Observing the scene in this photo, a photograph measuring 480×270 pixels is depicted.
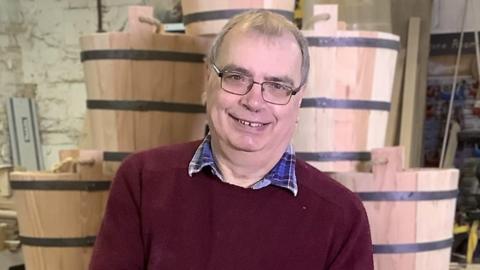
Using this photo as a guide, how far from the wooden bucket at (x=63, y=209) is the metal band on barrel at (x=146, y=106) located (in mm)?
153

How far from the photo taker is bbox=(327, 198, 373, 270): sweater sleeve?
4.11 feet

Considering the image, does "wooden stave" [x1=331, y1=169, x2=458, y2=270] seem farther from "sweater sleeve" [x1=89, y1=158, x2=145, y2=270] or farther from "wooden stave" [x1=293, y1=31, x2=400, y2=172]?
"sweater sleeve" [x1=89, y1=158, x2=145, y2=270]

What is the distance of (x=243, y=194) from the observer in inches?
48.6

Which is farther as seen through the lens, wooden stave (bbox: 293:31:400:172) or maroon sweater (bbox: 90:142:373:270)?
wooden stave (bbox: 293:31:400:172)

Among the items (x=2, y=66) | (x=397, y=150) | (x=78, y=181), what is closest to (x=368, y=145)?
(x=397, y=150)

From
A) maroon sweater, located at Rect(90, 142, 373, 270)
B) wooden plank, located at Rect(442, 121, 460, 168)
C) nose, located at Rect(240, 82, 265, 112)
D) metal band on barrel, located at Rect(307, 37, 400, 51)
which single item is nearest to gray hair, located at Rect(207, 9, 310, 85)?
nose, located at Rect(240, 82, 265, 112)

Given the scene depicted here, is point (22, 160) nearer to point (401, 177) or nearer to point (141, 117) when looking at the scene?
point (141, 117)

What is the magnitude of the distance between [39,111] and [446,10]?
7.70ft

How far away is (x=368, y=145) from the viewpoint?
1.82 meters

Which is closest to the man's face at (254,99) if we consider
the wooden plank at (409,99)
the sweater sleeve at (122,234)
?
the sweater sleeve at (122,234)

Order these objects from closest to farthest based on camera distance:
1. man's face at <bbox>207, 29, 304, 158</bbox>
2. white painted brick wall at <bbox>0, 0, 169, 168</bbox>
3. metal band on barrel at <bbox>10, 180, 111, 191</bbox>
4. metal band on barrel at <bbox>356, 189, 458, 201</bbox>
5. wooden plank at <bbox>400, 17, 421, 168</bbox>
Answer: man's face at <bbox>207, 29, 304, 158</bbox> → metal band on barrel at <bbox>356, 189, 458, 201</bbox> → metal band on barrel at <bbox>10, 180, 111, 191</bbox> → wooden plank at <bbox>400, 17, 421, 168</bbox> → white painted brick wall at <bbox>0, 0, 169, 168</bbox>

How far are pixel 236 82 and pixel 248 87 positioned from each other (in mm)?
27

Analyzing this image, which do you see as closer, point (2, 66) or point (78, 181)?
point (78, 181)

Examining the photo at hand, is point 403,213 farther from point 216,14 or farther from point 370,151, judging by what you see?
point 216,14
